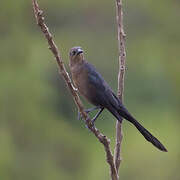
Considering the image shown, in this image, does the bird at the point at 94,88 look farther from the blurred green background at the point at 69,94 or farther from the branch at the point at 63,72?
the blurred green background at the point at 69,94

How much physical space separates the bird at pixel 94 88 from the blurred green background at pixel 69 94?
304 inches

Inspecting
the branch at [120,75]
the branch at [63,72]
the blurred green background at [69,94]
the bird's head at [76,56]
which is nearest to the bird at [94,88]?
the bird's head at [76,56]

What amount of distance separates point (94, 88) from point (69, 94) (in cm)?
976

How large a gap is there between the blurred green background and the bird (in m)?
7.72

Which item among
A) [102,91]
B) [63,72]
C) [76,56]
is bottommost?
[63,72]

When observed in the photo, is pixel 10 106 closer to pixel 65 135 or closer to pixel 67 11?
pixel 65 135

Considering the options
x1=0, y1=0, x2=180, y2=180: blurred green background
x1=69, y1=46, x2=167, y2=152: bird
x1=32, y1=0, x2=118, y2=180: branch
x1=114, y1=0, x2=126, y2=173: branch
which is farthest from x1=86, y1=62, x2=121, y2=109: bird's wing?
x1=0, y1=0, x2=180, y2=180: blurred green background

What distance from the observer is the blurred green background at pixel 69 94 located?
13766mm

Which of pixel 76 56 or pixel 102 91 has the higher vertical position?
pixel 76 56

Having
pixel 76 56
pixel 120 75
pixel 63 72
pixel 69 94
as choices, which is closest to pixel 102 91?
pixel 76 56

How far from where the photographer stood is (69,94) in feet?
49.1

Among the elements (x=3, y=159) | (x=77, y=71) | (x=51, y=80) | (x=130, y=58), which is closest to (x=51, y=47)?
(x=77, y=71)

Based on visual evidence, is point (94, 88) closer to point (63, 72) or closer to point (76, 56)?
point (76, 56)

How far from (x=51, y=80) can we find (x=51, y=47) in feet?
35.3
